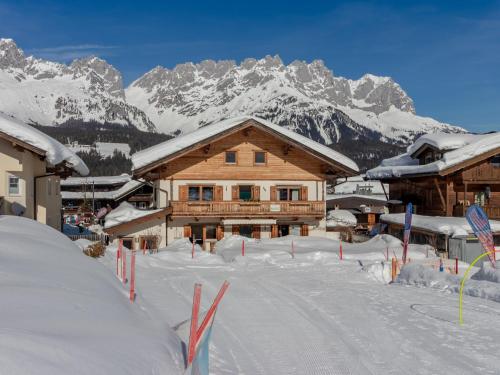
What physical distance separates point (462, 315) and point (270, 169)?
2009 cm

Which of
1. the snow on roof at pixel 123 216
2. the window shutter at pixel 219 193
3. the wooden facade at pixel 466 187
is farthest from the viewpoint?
the window shutter at pixel 219 193

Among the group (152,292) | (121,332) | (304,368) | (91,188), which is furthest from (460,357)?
(91,188)

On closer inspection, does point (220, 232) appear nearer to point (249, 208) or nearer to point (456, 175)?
point (249, 208)

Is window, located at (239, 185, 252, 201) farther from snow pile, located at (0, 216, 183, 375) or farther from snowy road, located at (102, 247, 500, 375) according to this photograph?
snow pile, located at (0, 216, 183, 375)

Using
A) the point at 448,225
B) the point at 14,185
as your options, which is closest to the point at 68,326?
the point at 14,185

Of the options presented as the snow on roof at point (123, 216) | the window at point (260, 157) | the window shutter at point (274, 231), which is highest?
the window at point (260, 157)

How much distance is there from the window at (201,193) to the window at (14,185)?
10.9 meters

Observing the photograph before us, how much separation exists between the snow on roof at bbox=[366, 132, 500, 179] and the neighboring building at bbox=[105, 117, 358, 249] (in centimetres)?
516

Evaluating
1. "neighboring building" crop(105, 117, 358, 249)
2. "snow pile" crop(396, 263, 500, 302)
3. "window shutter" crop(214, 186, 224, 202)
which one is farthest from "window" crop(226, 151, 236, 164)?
"snow pile" crop(396, 263, 500, 302)

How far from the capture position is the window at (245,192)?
103ft

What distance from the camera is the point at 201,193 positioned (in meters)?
30.9

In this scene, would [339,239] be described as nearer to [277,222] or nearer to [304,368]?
[277,222]

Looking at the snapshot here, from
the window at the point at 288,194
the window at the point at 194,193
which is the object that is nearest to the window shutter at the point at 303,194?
the window at the point at 288,194

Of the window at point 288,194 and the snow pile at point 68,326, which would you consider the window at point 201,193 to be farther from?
the snow pile at point 68,326
